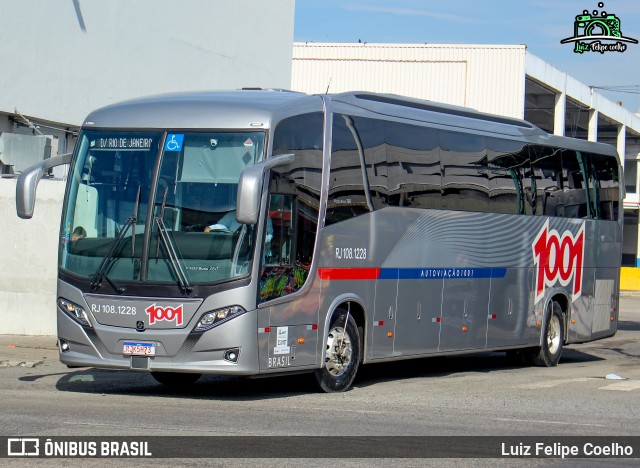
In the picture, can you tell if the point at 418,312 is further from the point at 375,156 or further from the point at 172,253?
the point at 172,253

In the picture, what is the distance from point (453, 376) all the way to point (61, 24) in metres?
11.4

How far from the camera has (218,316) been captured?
1212 cm

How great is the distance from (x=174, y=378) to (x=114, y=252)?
8.45ft

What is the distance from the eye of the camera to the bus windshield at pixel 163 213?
12.2 m

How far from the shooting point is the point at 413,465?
862cm

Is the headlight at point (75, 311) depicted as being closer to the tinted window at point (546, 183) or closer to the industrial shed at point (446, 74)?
the tinted window at point (546, 183)

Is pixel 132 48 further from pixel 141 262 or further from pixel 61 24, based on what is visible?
pixel 141 262

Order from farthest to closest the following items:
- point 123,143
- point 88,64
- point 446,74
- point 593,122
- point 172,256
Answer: point 593,122
point 446,74
point 88,64
point 123,143
point 172,256

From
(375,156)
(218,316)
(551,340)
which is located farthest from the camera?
(551,340)

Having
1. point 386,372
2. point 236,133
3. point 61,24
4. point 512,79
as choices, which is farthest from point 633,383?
point 512,79

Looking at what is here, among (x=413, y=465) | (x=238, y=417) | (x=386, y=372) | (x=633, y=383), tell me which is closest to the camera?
(x=413, y=465)

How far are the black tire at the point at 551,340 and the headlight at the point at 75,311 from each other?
904 cm

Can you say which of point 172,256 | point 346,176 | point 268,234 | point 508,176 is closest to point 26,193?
point 172,256

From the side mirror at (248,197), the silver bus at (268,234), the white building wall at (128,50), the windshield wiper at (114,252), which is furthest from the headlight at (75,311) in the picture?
the white building wall at (128,50)
